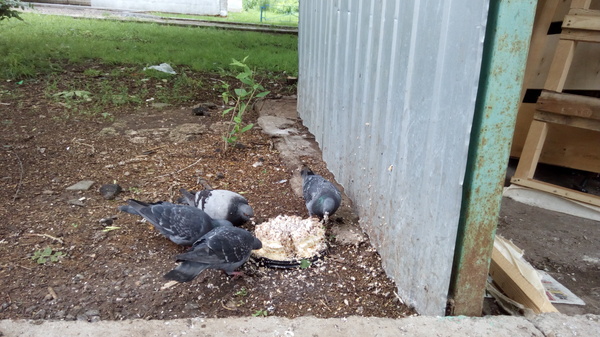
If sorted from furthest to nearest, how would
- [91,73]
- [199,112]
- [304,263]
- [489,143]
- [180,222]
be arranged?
[91,73] < [199,112] < [180,222] < [304,263] < [489,143]

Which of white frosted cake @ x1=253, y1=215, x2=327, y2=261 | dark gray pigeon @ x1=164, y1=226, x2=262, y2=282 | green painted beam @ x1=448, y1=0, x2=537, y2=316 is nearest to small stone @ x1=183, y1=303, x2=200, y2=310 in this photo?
dark gray pigeon @ x1=164, y1=226, x2=262, y2=282

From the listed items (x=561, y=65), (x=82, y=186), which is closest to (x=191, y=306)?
(x=82, y=186)

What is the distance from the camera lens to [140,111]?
5961 millimetres

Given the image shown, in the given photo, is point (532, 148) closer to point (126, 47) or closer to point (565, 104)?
point (565, 104)

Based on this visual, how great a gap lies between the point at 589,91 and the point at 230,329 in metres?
4.44

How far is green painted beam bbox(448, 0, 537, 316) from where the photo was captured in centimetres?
174

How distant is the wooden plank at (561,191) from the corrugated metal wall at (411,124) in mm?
1796

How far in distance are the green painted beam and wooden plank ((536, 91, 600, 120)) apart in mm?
2282

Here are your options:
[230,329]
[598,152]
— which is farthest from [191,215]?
[598,152]

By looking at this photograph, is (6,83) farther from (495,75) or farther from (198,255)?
(495,75)

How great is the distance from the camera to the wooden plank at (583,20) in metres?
3.59

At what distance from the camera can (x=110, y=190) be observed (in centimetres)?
366

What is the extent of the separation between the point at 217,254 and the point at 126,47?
873cm

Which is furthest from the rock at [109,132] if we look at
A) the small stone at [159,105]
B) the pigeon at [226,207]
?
the pigeon at [226,207]
